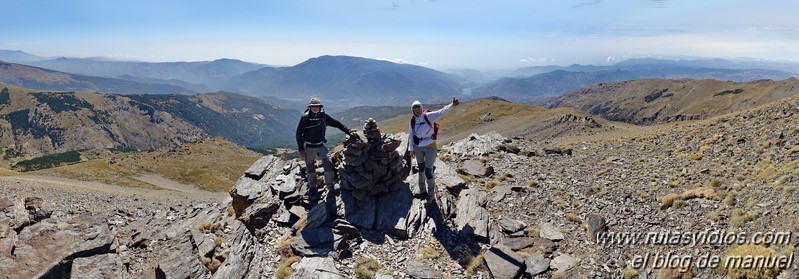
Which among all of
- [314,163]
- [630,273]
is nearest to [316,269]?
[314,163]

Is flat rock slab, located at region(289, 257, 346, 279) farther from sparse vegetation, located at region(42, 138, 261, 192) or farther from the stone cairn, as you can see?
sparse vegetation, located at region(42, 138, 261, 192)

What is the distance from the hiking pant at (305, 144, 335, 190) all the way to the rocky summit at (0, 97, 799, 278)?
635 mm

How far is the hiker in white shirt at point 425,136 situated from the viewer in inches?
638

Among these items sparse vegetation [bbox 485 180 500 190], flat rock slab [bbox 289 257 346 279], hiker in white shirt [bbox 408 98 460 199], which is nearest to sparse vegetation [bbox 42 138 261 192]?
sparse vegetation [bbox 485 180 500 190]

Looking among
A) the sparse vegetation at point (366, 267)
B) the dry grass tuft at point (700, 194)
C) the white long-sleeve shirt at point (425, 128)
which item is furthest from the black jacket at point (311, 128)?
the dry grass tuft at point (700, 194)

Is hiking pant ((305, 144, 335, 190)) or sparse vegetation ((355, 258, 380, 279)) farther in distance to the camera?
hiking pant ((305, 144, 335, 190))

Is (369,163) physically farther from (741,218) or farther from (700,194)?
(700,194)

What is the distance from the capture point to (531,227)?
1697 cm

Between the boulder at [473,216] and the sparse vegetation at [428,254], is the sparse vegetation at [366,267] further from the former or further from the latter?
the boulder at [473,216]

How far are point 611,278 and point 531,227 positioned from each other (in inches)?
189

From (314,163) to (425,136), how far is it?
6081 millimetres

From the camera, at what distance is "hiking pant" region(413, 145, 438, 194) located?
656 inches

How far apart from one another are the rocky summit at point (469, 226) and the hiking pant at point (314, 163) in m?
0.64

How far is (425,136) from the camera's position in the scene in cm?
1639
